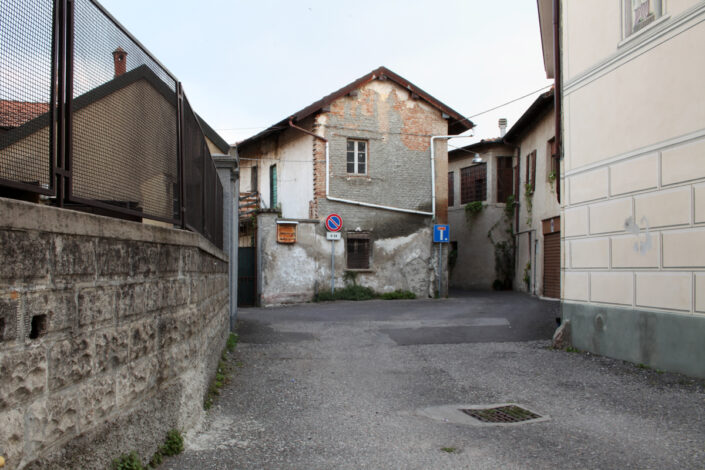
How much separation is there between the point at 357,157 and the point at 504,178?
7.13 m

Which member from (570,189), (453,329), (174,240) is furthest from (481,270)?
(174,240)

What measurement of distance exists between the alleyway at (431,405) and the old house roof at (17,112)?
2420mm

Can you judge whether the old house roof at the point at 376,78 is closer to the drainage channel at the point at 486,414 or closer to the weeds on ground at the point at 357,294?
the weeds on ground at the point at 357,294

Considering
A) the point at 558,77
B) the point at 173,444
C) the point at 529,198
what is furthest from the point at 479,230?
the point at 173,444

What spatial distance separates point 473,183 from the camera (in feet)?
84.2

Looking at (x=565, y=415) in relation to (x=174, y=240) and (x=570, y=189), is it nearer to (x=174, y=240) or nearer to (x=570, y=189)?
(x=174, y=240)

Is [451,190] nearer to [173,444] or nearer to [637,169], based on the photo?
[637,169]

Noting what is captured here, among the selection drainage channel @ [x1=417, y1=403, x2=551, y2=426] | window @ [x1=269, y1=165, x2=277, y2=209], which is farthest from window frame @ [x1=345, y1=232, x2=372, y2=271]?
drainage channel @ [x1=417, y1=403, x2=551, y2=426]

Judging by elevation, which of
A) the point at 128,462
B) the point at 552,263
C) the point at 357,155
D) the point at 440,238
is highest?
the point at 357,155

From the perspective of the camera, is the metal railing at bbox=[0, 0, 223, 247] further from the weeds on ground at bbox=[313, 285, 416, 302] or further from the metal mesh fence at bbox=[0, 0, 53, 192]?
the weeds on ground at bbox=[313, 285, 416, 302]

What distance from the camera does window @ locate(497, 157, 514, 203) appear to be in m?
24.1

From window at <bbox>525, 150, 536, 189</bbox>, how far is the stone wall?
58.3 ft

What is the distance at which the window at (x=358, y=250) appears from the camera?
65.6ft

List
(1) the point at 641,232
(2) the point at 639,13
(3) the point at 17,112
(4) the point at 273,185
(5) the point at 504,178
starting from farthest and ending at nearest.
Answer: (5) the point at 504,178 < (4) the point at 273,185 < (2) the point at 639,13 < (1) the point at 641,232 < (3) the point at 17,112
